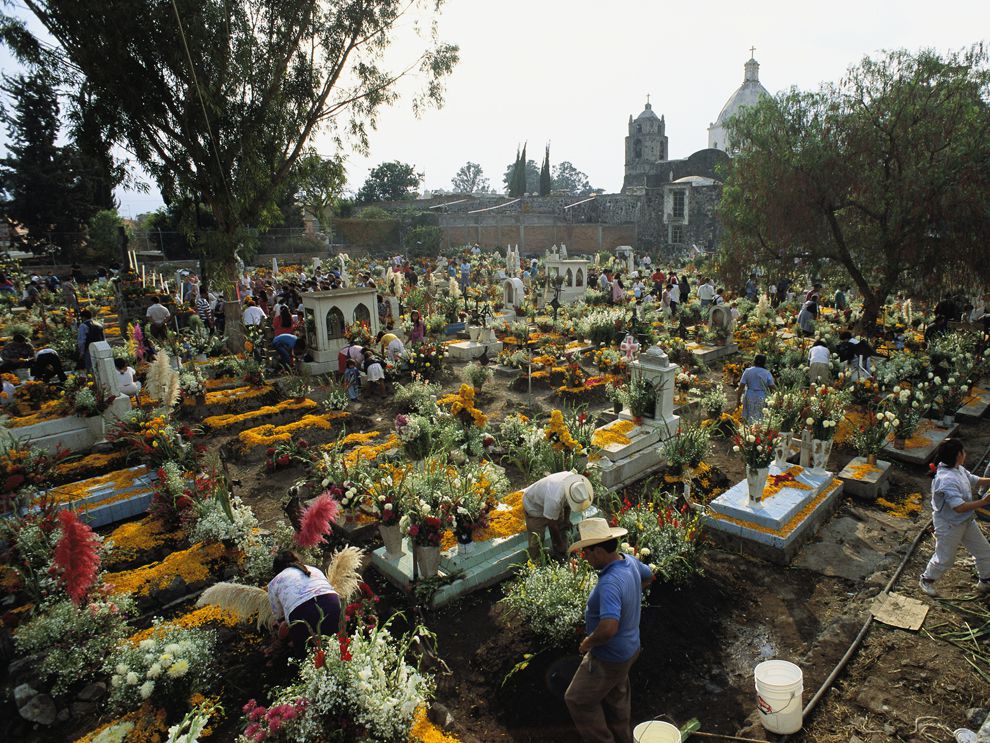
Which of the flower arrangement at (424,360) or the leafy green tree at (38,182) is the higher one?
the leafy green tree at (38,182)

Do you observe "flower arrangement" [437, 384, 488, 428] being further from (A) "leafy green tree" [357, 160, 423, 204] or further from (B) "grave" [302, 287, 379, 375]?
(A) "leafy green tree" [357, 160, 423, 204]

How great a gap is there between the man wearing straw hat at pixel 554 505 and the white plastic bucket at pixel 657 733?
2.00m

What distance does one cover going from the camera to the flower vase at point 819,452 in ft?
25.7

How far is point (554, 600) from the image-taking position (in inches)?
187

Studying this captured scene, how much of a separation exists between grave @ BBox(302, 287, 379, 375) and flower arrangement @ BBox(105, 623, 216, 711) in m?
9.00

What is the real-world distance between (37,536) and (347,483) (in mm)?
3083

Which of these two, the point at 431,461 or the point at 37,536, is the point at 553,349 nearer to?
the point at 431,461

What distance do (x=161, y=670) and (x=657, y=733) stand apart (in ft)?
11.0

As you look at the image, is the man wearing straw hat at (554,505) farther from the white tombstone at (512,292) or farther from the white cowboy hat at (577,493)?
the white tombstone at (512,292)

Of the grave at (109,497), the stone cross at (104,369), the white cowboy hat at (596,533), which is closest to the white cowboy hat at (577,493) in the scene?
the white cowboy hat at (596,533)

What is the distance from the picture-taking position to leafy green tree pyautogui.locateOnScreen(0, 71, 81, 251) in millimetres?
30125

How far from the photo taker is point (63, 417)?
937 centimetres

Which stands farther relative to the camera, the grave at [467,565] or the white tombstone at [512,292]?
the white tombstone at [512,292]

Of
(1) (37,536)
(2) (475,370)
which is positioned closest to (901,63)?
(2) (475,370)
